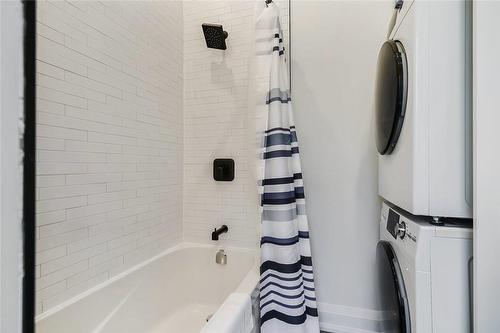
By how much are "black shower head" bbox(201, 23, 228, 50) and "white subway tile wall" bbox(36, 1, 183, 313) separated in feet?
0.95

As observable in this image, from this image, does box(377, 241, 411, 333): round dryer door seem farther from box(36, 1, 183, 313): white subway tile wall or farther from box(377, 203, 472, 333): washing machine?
box(36, 1, 183, 313): white subway tile wall

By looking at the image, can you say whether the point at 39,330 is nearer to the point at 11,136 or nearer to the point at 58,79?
the point at 58,79

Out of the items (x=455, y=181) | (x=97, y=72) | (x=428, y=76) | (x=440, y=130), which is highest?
(x=97, y=72)

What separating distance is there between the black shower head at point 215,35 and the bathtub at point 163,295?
146 cm

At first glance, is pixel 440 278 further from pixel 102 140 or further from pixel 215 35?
pixel 215 35

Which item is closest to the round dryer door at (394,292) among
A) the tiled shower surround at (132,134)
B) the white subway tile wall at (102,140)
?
the tiled shower surround at (132,134)

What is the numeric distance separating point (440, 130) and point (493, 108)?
0.44ft

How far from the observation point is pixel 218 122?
6.32 ft

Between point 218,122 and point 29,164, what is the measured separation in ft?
5.45

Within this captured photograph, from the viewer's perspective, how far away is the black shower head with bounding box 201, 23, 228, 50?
1.70m

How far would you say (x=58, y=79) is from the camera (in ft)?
3.59

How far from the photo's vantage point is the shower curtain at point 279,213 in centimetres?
137

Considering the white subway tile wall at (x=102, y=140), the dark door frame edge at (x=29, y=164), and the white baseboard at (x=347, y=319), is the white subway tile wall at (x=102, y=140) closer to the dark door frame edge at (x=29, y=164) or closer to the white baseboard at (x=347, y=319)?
the dark door frame edge at (x=29, y=164)

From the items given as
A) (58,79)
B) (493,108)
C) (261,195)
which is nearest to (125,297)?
(261,195)
